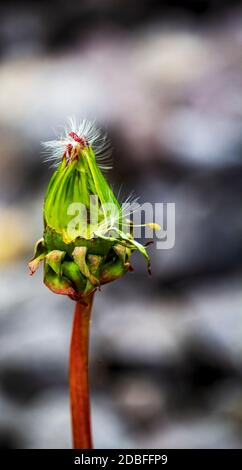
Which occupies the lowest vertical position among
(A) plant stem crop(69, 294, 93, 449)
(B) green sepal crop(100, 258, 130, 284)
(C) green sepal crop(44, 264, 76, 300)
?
(A) plant stem crop(69, 294, 93, 449)

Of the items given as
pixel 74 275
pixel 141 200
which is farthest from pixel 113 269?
pixel 141 200

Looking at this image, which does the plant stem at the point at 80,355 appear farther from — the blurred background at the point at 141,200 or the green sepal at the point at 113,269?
the blurred background at the point at 141,200

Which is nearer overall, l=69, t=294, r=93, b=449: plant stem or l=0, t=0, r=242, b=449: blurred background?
l=69, t=294, r=93, b=449: plant stem

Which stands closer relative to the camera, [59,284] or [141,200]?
[59,284]

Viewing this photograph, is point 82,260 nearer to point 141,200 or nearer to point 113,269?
point 113,269

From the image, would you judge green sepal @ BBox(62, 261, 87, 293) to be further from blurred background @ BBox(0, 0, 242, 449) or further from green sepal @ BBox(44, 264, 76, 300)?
blurred background @ BBox(0, 0, 242, 449)

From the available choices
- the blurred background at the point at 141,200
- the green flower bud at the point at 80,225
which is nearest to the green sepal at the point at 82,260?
the green flower bud at the point at 80,225

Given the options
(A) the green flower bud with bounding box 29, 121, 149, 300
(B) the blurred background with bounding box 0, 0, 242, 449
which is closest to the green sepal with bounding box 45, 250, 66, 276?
(A) the green flower bud with bounding box 29, 121, 149, 300
